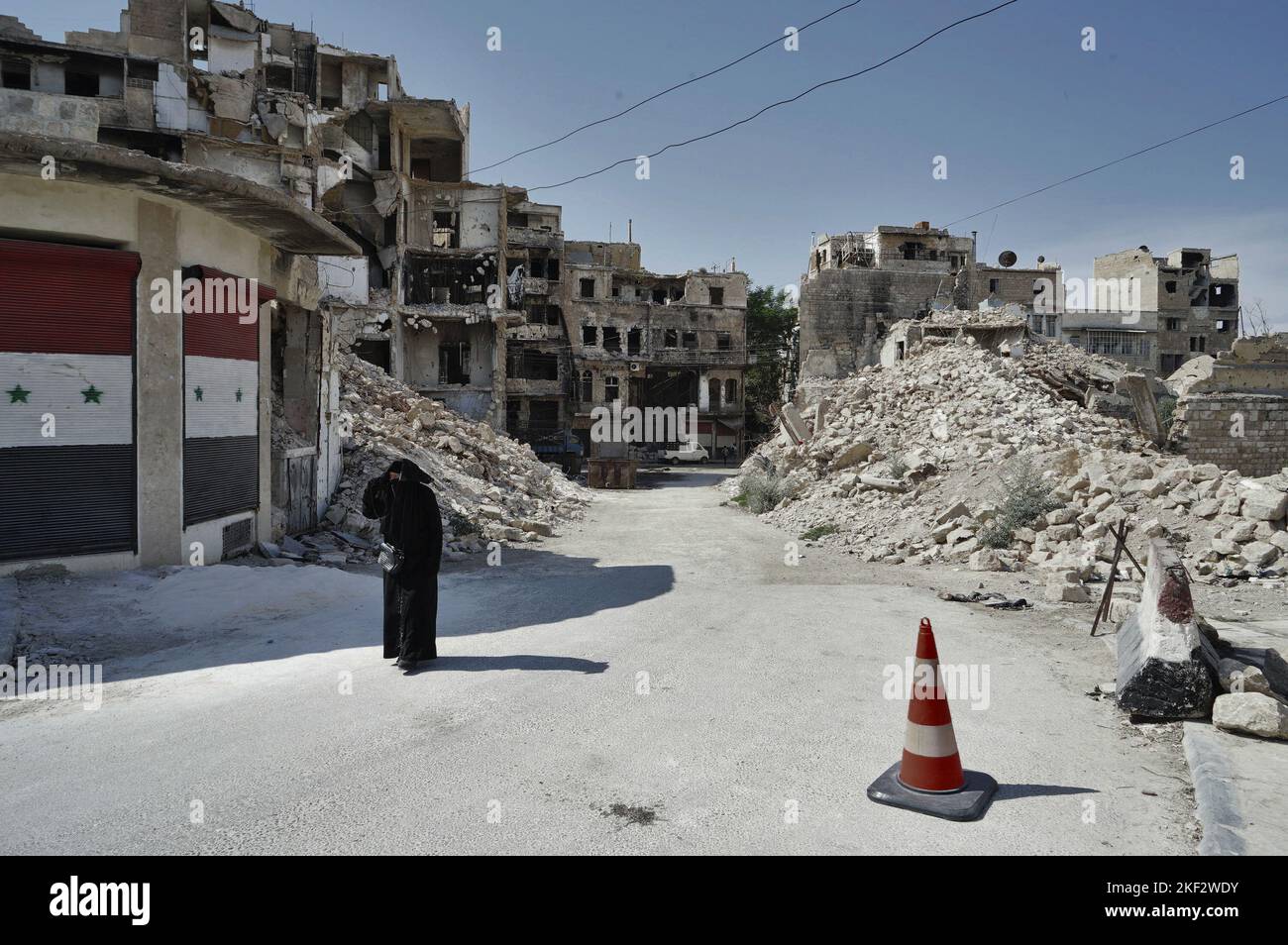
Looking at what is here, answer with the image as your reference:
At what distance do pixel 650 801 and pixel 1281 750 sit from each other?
138 inches

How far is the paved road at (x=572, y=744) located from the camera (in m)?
3.47

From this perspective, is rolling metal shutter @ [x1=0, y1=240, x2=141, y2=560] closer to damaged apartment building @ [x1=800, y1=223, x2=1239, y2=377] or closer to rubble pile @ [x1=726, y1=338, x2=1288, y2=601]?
rubble pile @ [x1=726, y1=338, x2=1288, y2=601]

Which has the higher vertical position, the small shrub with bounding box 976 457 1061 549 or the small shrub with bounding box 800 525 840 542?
the small shrub with bounding box 976 457 1061 549

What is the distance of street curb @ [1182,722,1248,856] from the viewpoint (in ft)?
11.0

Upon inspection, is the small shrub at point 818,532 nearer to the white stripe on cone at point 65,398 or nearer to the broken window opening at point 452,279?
the white stripe on cone at point 65,398

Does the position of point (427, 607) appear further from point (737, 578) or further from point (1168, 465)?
point (1168, 465)

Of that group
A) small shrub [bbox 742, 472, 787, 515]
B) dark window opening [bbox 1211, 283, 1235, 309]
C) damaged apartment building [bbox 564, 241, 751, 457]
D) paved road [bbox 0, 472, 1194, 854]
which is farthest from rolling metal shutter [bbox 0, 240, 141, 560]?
dark window opening [bbox 1211, 283, 1235, 309]

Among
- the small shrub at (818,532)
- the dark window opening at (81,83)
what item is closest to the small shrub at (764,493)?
the small shrub at (818,532)

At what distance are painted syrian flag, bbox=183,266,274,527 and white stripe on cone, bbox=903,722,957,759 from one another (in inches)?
321

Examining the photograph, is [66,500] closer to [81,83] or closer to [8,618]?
[8,618]

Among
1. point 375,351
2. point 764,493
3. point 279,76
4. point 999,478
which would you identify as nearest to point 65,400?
point 999,478

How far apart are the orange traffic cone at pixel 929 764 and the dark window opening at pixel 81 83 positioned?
125 ft
